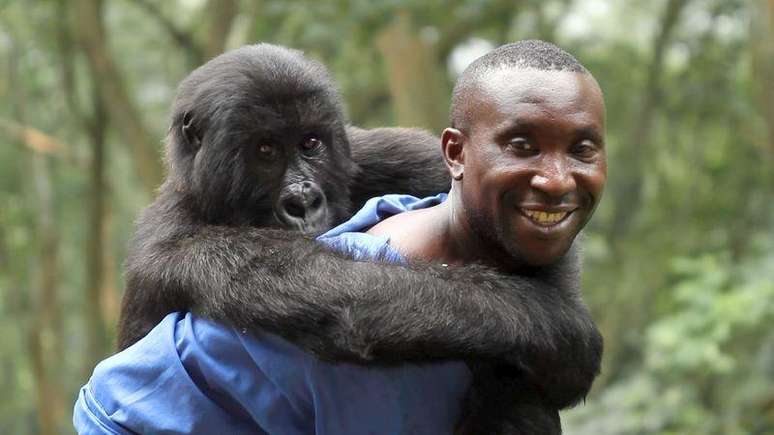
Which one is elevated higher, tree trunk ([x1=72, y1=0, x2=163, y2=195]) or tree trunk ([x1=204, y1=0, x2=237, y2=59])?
tree trunk ([x1=204, y1=0, x2=237, y2=59])

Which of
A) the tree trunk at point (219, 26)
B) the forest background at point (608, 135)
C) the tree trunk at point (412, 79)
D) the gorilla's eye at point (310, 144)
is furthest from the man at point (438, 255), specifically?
the tree trunk at point (412, 79)

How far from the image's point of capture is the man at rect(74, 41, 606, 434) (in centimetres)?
216

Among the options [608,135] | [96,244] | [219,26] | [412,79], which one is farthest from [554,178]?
[96,244]

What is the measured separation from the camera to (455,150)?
2.33 meters

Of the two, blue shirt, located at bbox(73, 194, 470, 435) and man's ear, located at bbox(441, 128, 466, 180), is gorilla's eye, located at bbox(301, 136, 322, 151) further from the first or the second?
man's ear, located at bbox(441, 128, 466, 180)

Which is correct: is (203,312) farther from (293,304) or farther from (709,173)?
(709,173)

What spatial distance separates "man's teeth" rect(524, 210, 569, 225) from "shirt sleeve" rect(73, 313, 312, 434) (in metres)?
0.57

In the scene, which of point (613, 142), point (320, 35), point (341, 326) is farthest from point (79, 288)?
point (341, 326)

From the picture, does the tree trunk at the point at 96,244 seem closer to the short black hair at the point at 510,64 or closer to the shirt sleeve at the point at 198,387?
the shirt sleeve at the point at 198,387

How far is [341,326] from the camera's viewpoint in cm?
233

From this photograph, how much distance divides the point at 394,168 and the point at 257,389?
62.6 inches

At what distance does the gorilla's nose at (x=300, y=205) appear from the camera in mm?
3320

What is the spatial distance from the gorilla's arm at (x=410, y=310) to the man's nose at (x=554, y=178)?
31 centimetres

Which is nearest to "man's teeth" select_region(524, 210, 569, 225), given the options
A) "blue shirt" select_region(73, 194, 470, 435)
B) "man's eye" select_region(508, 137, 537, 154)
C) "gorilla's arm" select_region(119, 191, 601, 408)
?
"man's eye" select_region(508, 137, 537, 154)
